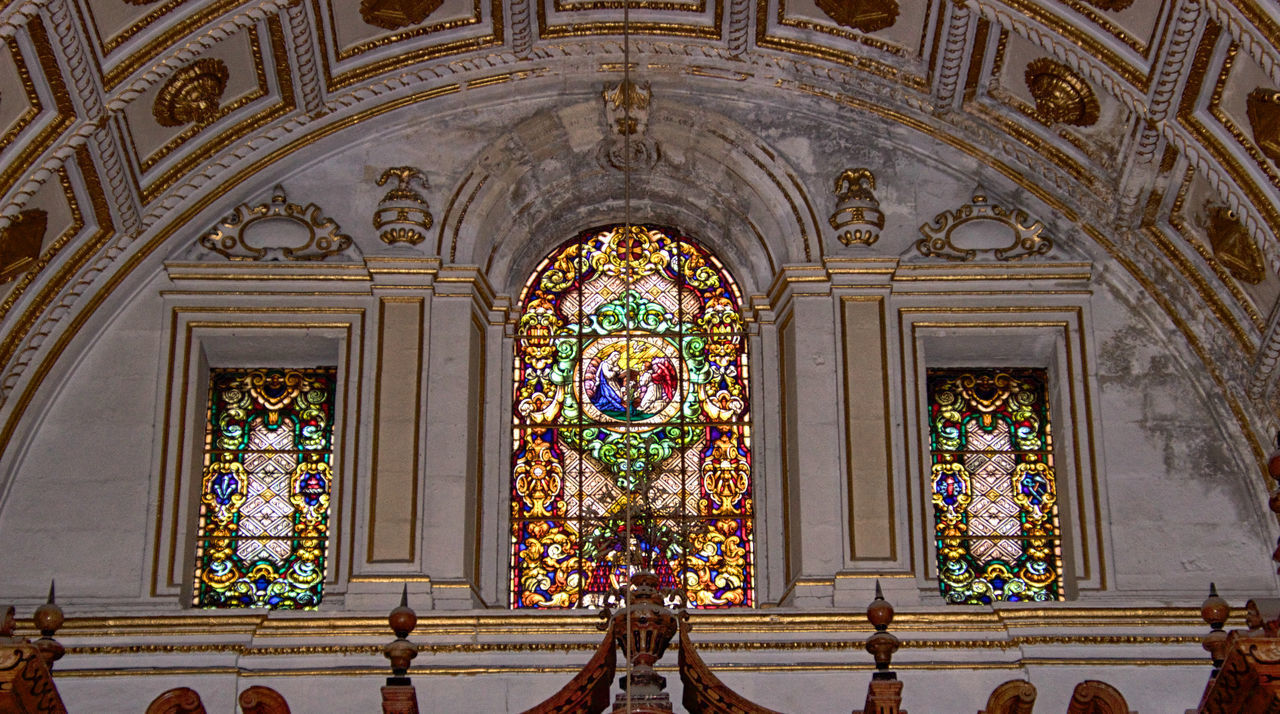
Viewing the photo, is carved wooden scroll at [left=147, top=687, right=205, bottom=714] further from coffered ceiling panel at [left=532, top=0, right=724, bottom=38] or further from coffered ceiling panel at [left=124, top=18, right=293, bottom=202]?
coffered ceiling panel at [left=532, top=0, right=724, bottom=38]

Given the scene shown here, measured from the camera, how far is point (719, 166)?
1405 cm

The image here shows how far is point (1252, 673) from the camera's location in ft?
30.3

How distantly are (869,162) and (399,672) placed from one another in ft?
17.7

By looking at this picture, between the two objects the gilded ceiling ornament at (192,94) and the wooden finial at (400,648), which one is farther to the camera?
the gilded ceiling ornament at (192,94)

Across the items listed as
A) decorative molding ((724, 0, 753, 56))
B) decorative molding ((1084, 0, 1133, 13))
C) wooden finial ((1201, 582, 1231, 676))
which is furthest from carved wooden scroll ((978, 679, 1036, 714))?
decorative molding ((724, 0, 753, 56))

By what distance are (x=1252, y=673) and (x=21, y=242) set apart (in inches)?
285

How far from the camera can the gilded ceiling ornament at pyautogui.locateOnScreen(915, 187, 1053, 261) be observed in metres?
13.6

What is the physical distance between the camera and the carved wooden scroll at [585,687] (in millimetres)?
10000

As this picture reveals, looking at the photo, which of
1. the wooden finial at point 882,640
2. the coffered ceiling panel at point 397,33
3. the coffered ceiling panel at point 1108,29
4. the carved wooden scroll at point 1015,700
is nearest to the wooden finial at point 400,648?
the wooden finial at point 882,640

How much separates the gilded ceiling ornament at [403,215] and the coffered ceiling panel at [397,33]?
729 mm

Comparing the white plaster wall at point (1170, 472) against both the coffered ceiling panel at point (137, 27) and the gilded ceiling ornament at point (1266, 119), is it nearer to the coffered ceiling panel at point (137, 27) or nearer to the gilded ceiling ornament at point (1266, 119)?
the gilded ceiling ornament at point (1266, 119)

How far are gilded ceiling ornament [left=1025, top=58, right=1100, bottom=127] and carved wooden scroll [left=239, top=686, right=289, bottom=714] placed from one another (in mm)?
5728

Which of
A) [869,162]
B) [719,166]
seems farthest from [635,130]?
[869,162]

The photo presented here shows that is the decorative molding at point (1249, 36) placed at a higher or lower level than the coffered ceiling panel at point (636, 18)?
lower
